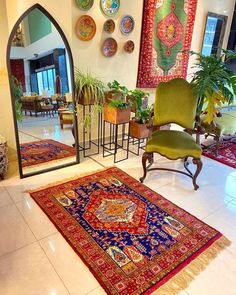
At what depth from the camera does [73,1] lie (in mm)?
2750

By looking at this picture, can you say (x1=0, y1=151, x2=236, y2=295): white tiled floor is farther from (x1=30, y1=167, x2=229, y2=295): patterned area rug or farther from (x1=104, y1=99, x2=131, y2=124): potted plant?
(x1=104, y1=99, x2=131, y2=124): potted plant

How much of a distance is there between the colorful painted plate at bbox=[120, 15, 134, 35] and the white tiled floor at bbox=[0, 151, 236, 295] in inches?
79.2

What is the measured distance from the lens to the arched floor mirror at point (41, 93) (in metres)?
2.40

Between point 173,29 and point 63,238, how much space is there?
11.9 feet

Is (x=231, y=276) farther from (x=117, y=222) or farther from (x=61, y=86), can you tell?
(x=61, y=86)

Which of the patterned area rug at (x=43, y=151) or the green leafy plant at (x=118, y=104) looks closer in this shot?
the patterned area rug at (x=43, y=151)

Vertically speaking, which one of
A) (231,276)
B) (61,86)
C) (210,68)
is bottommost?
(231,276)

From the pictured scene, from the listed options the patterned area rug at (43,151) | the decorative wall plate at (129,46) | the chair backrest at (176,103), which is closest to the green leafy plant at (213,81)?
the chair backrest at (176,103)

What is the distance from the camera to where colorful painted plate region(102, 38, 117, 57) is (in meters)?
3.17

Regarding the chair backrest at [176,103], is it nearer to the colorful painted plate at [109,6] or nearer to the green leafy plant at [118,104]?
the green leafy plant at [118,104]

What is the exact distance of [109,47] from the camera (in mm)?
3221

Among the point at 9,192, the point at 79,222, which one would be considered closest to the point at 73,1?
the point at 9,192

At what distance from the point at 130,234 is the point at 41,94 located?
6.03 feet

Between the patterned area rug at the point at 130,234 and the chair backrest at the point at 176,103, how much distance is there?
89cm
